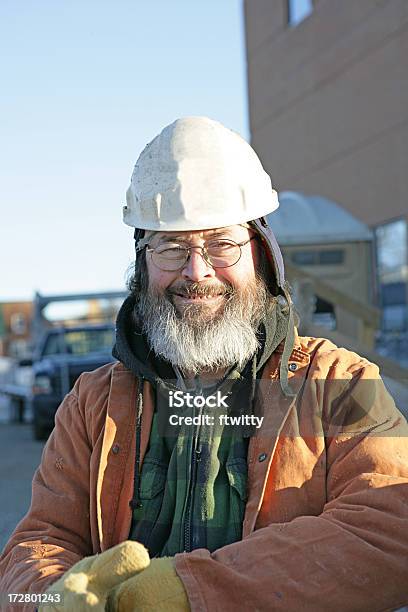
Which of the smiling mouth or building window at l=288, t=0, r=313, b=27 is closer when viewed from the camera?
the smiling mouth

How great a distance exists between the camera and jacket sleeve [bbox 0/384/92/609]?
8.10 feet

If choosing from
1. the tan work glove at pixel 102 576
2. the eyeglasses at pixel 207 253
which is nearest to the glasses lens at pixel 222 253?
the eyeglasses at pixel 207 253

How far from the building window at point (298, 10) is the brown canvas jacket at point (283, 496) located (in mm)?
18483

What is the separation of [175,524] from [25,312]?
60.5m

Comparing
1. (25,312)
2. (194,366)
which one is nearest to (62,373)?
(194,366)

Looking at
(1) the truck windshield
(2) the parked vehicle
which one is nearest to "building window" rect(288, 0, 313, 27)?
(2) the parked vehicle

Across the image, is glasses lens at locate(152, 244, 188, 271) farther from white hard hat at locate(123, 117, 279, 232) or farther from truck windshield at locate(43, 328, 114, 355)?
truck windshield at locate(43, 328, 114, 355)

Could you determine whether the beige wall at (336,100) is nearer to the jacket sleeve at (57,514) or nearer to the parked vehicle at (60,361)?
the parked vehicle at (60,361)

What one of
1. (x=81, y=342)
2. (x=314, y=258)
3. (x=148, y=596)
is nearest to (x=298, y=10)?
(x=81, y=342)

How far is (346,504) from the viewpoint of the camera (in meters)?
2.29

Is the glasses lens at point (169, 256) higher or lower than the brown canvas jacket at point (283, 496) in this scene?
higher

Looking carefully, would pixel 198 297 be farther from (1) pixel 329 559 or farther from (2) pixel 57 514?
(1) pixel 329 559

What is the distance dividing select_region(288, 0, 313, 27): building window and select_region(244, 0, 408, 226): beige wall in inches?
7.0

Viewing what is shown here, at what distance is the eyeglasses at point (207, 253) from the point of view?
2.73 m
